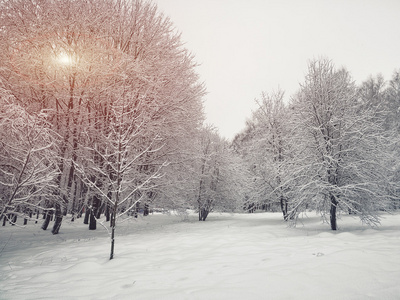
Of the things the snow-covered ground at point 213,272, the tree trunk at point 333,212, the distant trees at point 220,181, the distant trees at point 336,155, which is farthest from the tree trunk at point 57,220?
the tree trunk at point 333,212

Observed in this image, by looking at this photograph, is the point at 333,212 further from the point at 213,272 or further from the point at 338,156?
the point at 213,272

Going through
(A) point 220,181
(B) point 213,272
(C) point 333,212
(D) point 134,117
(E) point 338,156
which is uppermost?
(D) point 134,117

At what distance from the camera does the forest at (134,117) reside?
8.05 meters

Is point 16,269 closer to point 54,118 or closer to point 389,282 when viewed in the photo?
point 389,282

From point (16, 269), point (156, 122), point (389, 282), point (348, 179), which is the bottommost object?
point (16, 269)

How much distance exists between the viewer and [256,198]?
13.1 m

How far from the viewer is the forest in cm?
805

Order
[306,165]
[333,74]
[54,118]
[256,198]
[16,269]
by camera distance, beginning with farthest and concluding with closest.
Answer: [256,198] < [54,118] < [333,74] < [306,165] < [16,269]

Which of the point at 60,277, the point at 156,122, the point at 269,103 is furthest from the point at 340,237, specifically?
the point at 269,103

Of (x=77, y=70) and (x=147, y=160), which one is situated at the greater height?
(x=77, y=70)

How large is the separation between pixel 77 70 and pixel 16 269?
24.4 feet

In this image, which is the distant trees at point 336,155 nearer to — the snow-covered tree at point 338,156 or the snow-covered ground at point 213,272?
the snow-covered tree at point 338,156

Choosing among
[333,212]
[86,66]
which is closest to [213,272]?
[333,212]

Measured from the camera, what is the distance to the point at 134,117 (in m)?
8.91
